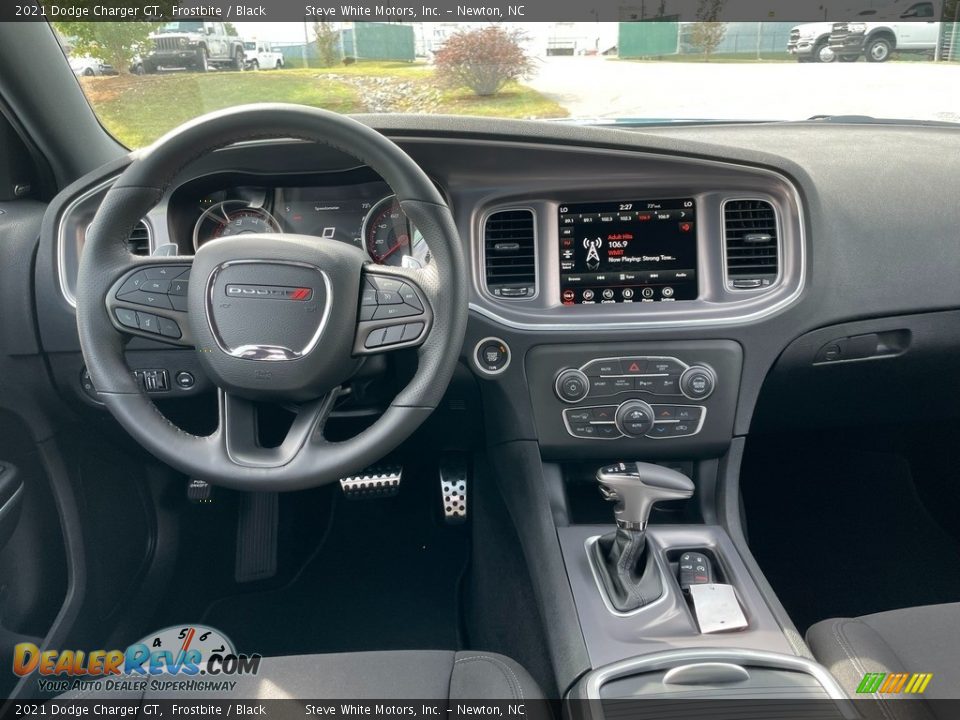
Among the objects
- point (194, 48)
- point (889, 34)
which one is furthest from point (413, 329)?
point (889, 34)

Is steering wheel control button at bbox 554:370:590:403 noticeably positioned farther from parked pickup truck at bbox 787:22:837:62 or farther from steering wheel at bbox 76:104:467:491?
parked pickup truck at bbox 787:22:837:62

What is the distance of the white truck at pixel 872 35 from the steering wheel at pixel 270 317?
1.21m

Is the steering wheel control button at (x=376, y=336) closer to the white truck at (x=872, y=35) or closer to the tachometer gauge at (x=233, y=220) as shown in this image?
the tachometer gauge at (x=233, y=220)

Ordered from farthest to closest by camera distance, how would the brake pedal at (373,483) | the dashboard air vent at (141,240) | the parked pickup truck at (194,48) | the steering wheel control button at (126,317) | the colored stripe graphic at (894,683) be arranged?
the brake pedal at (373,483) → the dashboard air vent at (141,240) → the parked pickup truck at (194,48) → the steering wheel control button at (126,317) → the colored stripe graphic at (894,683)

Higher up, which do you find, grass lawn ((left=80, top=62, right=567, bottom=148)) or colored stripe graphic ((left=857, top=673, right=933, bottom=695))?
grass lawn ((left=80, top=62, right=567, bottom=148))

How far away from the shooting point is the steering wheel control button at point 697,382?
74.0 inches

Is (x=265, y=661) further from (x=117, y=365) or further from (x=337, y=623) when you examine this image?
(x=337, y=623)

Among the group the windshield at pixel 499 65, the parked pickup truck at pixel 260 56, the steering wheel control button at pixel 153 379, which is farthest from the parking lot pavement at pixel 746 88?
the steering wheel control button at pixel 153 379

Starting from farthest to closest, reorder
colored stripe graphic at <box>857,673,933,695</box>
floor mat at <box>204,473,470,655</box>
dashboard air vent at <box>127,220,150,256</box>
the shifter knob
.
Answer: floor mat at <box>204,473,470,655</box> < dashboard air vent at <box>127,220,150,256</box> < the shifter knob < colored stripe graphic at <box>857,673,933,695</box>

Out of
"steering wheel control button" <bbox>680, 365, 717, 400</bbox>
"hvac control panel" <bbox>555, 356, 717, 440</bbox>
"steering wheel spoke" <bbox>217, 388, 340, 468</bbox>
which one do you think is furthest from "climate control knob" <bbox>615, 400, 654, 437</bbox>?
"steering wheel spoke" <bbox>217, 388, 340, 468</bbox>

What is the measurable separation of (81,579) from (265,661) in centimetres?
92

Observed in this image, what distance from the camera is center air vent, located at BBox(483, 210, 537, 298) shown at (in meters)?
1.91

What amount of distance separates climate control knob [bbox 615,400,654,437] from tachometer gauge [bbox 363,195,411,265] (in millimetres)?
665

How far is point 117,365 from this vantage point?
54.2 inches
